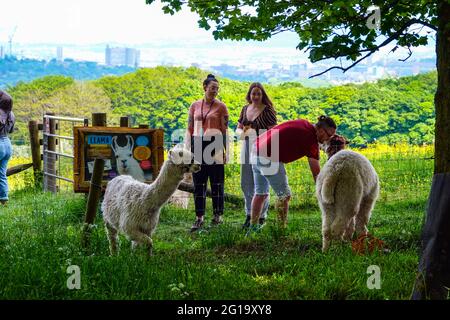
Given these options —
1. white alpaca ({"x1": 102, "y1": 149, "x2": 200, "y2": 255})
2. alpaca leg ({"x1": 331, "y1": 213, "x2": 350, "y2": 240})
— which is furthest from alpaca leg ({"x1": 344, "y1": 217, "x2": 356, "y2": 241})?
white alpaca ({"x1": 102, "y1": 149, "x2": 200, "y2": 255})

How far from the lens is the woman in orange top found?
9641 mm

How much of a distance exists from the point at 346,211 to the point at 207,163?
2949mm

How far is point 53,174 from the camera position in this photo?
15109mm

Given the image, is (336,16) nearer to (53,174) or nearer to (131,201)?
(131,201)

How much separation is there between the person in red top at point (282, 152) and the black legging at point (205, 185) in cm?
105

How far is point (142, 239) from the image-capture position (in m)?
7.16

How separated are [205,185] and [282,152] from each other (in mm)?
2093

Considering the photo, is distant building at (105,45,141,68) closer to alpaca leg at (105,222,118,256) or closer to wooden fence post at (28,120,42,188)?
wooden fence post at (28,120,42,188)

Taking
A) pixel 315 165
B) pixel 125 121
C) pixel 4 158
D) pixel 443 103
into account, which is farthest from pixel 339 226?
pixel 4 158

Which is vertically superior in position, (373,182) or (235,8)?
(235,8)

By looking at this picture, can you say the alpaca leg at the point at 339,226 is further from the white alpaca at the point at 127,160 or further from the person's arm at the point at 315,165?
the white alpaca at the point at 127,160

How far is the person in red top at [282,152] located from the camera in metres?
7.84
